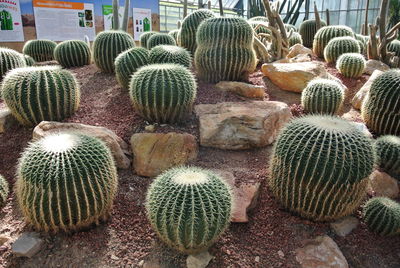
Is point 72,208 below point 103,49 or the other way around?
below

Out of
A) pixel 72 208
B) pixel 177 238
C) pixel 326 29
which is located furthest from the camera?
pixel 326 29

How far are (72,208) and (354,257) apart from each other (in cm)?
246

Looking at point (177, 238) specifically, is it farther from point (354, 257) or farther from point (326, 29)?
point (326, 29)

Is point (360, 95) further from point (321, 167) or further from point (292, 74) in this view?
point (321, 167)

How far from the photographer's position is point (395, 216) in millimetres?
3059

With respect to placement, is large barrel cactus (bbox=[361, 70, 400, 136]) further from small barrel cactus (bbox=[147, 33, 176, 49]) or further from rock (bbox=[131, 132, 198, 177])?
small barrel cactus (bbox=[147, 33, 176, 49])

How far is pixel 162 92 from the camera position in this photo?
3531mm

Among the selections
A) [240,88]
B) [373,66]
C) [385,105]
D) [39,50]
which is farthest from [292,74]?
[39,50]

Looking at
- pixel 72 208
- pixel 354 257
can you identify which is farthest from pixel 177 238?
pixel 354 257

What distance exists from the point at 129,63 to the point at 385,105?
345 cm

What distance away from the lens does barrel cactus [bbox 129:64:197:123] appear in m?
3.54

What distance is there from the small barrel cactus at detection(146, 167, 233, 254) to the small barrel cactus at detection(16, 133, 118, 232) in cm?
50

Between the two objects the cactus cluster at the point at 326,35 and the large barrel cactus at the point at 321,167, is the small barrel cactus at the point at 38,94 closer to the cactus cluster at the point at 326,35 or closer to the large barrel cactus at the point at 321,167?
the large barrel cactus at the point at 321,167

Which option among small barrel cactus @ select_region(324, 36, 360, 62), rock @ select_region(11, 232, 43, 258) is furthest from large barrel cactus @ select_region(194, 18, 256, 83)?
rock @ select_region(11, 232, 43, 258)
